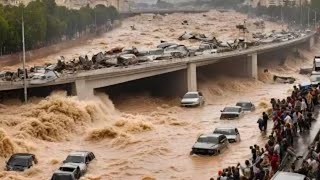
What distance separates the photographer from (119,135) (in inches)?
1410

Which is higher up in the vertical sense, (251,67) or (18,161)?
(251,67)

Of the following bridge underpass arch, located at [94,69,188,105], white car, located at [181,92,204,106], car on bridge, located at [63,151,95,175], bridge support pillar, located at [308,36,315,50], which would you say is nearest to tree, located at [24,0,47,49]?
bridge underpass arch, located at [94,69,188,105]


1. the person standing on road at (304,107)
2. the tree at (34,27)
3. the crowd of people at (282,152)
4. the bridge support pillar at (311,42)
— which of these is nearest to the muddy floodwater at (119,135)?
the crowd of people at (282,152)

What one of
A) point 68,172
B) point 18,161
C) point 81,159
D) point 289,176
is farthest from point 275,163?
point 18,161

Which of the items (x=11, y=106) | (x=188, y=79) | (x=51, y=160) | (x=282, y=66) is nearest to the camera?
(x=51, y=160)

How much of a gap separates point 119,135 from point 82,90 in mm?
7562

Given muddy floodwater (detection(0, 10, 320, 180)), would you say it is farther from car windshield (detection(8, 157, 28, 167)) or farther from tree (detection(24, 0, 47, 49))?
tree (detection(24, 0, 47, 49))

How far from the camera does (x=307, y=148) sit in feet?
80.6

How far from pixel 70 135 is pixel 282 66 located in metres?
52.6

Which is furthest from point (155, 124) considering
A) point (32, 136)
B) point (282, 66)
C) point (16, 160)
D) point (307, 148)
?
point (282, 66)

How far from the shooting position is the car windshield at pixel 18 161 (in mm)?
28105

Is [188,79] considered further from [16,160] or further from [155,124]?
[16,160]

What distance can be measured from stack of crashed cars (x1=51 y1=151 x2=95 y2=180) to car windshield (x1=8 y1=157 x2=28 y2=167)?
1950 millimetres

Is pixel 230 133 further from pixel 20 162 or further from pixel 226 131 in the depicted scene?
pixel 20 162
